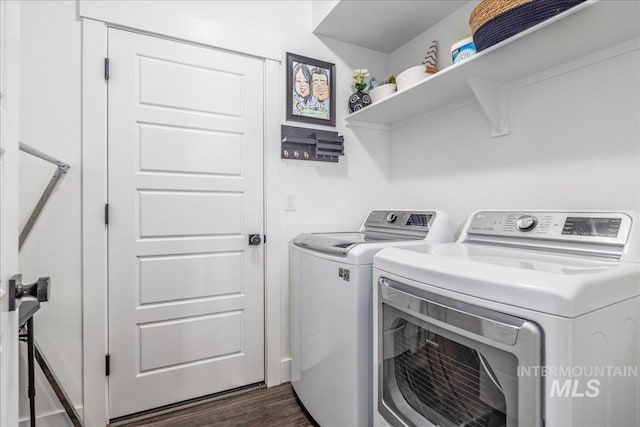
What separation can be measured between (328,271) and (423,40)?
1.76m

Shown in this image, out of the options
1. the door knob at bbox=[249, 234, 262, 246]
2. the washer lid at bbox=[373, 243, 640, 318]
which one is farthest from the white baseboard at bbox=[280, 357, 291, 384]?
the washer lid at bbox=[373, 243, 640, 318]

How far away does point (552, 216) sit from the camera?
1.24 metres

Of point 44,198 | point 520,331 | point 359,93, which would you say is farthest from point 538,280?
point 44,198

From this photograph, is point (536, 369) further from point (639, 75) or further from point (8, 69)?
point (8, 69)

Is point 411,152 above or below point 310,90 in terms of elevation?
below

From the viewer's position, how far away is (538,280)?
725 mm

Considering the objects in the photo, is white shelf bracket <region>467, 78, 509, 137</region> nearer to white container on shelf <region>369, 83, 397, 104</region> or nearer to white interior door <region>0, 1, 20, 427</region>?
white container on shelf <region>369, 83, 397, 104</region>

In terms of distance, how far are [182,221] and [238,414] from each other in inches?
43.5

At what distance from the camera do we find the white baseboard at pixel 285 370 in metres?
2.02

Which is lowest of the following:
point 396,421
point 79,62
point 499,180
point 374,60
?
point 396,421

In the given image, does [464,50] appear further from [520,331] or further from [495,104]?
[520,331]

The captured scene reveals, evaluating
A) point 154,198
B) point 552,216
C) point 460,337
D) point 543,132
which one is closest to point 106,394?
point 154,198

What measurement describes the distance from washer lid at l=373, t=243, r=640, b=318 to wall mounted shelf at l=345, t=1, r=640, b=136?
2.59 feet

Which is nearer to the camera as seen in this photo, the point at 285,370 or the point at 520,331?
the point at 520,331
